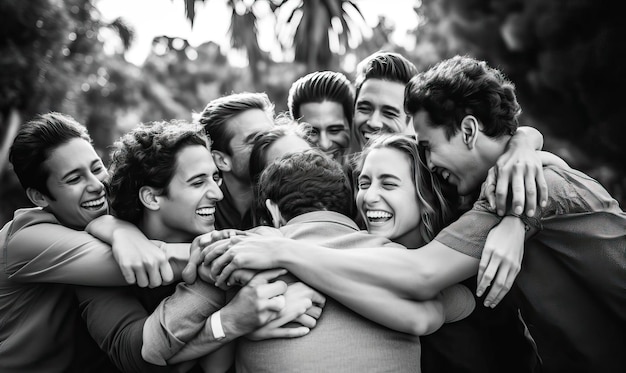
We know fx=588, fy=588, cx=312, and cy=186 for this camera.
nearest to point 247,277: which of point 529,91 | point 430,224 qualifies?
point 430,224

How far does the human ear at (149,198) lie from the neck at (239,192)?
39.3 inches

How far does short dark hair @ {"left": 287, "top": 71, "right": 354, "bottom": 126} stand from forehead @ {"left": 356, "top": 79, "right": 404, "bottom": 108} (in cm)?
24

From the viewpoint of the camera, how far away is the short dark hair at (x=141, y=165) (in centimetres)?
310

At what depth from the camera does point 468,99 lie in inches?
116

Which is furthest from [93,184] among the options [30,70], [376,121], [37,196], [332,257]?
[30,70]

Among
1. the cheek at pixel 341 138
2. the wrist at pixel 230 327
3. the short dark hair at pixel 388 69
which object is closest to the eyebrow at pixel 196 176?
the wrist at pixel 230 327

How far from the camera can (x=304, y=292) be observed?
2.50 m

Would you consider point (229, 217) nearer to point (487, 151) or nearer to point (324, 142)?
point (324, 142)

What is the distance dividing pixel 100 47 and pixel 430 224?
14373 millimetres

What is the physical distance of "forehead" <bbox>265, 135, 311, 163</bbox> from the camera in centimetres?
362

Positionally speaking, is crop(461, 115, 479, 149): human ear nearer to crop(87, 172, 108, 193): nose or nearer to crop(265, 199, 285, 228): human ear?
crop(265, 199, 285, 228): human ear

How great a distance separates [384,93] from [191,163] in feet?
5.72

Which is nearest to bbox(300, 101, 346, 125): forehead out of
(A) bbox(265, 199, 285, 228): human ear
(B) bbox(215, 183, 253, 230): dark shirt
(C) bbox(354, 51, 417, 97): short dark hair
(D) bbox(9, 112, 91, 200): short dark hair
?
(C) bbox(354, 51, 417, 97): short dark hair

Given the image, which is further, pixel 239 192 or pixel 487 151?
pixel 239 192
